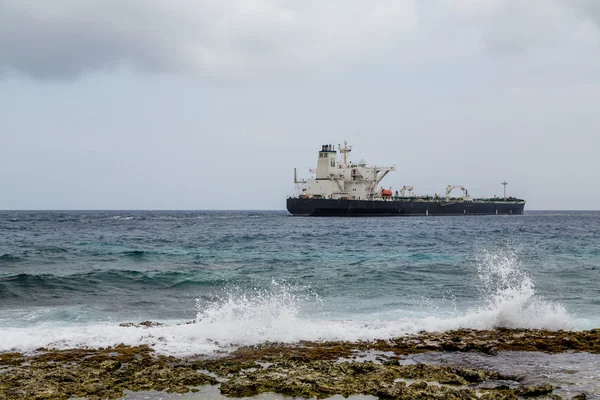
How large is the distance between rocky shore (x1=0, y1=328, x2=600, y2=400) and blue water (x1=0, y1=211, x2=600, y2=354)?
36.5 inches

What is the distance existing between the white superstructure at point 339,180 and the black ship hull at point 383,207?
2.04 m

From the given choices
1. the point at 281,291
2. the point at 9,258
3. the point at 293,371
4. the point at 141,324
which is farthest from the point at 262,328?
the point at 9,258

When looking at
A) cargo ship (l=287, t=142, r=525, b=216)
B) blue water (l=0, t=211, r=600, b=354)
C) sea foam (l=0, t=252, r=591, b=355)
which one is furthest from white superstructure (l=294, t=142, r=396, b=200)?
sea foam (l=0, t=252, r=591, b=355)

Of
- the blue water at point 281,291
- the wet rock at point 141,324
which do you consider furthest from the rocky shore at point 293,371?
the wet rock at point 141,324

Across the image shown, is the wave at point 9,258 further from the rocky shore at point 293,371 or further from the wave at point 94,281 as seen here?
the rocky shore at point 293,371

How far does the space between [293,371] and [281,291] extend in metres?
10.2

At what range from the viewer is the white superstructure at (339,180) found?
8200cm

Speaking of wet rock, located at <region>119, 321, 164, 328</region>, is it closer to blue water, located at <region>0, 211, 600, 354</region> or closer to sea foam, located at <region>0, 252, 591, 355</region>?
sea foam, located at <region>0, 252, 591, 355</region>

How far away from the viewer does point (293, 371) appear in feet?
28.8

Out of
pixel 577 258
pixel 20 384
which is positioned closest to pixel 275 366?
pixel 20 384

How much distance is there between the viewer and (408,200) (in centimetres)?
9219

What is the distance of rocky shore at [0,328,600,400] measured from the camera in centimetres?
778

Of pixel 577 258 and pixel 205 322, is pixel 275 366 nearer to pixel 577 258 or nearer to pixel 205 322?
pixel 205 322

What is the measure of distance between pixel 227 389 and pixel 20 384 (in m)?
3.18
